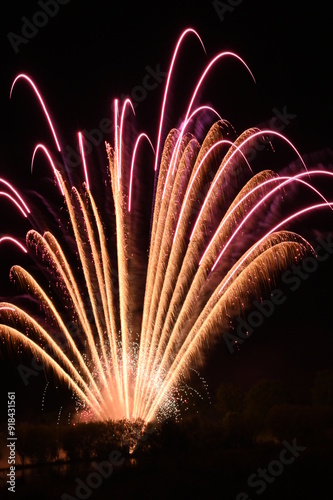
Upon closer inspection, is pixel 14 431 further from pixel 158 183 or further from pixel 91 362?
pixel 158 183

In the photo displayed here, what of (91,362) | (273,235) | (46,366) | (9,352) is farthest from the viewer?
(9,352)

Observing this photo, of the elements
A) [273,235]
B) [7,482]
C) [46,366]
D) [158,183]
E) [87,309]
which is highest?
[158,183]

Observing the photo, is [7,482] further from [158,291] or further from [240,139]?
[240,139]

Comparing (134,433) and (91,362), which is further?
(91,362)

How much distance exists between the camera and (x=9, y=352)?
3412 cm

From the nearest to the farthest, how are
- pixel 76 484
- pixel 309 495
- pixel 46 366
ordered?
1. pixel 309 495
2. pixel 76 484
3. pixel 46 366

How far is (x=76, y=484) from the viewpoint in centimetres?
1741

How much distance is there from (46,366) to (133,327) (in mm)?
3663

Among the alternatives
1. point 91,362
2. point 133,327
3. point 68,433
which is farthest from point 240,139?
point 68,433

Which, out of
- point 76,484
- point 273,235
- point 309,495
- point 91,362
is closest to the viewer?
point 309,495

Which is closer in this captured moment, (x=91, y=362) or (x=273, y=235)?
(x=273, y=235)

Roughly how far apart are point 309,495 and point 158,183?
40.8 ft

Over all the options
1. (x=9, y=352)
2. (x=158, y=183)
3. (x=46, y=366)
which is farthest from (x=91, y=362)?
(x=9, y=352)

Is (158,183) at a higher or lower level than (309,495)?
higher
